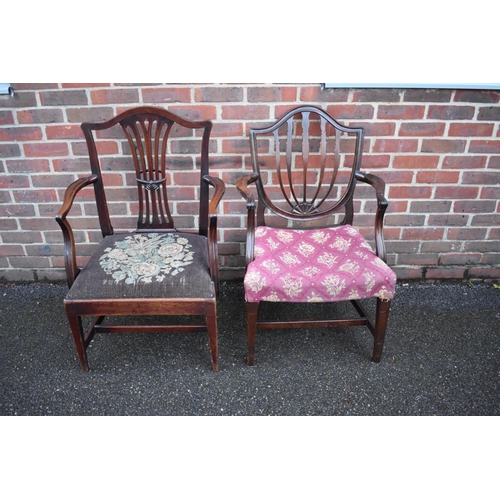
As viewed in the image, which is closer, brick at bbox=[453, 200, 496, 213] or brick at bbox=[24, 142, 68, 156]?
brick at bbox=[24, 142, 68, 156]

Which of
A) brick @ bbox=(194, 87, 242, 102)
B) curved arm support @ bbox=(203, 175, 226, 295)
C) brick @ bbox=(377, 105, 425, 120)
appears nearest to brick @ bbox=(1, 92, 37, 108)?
brick @ bbox=(194, 87, 242, 102)

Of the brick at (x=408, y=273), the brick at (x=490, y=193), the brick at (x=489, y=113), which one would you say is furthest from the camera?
the brick at (x=408, y=273)

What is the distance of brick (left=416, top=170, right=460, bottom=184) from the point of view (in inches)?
92.7

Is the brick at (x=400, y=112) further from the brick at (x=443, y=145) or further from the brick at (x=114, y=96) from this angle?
the brick at (x=114, y=96)

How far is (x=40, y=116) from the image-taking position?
2.18 metres

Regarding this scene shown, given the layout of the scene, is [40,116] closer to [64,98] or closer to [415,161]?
[64,98]

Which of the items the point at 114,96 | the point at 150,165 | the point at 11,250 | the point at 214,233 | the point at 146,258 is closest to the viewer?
the point at 214,233

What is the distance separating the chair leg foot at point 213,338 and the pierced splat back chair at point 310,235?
0.15 metres

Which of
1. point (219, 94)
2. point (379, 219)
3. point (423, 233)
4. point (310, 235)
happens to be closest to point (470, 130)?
point (423, 233)

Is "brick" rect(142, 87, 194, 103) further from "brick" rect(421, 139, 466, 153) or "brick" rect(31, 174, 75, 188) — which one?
"brick" rect(421, 139, 466, 153)

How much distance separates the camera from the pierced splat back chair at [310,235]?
5.86 feet

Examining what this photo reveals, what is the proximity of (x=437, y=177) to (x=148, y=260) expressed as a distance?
165cm

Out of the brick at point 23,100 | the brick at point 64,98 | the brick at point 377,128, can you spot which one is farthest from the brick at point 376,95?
the brick at point 23,100

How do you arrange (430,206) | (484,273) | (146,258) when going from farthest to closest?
(484,273)
(430,206)
(146,258)
